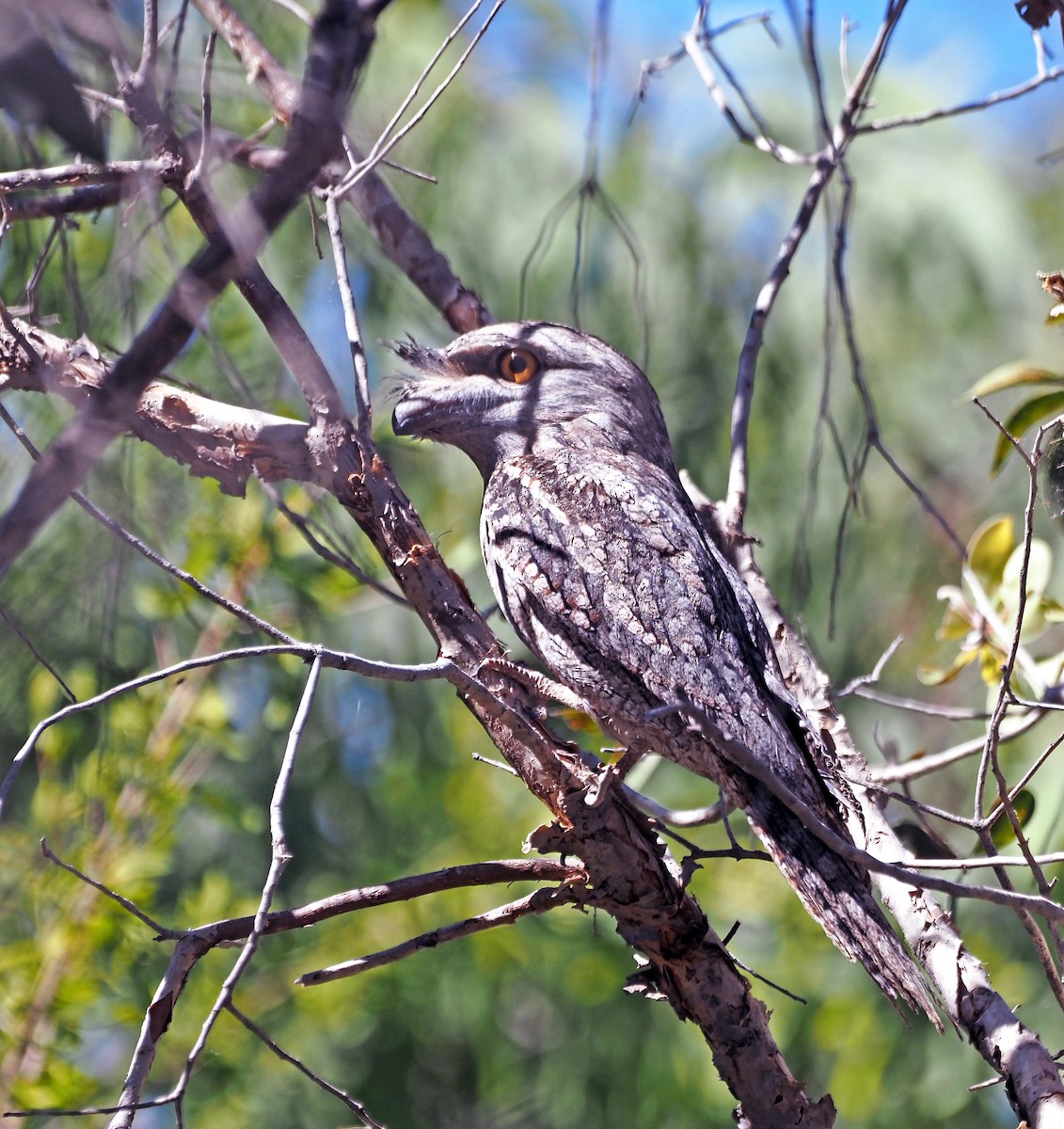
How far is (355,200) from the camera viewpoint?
2.45 m

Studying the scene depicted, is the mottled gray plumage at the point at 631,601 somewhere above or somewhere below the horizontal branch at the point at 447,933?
above

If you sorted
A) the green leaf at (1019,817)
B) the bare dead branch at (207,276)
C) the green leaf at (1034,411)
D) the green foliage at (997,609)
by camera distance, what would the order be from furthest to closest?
the green foliage at (997,609) → the green leaf at (1019,817) → the green leaf at (1034,411) → the bare dead branch at (207,276)

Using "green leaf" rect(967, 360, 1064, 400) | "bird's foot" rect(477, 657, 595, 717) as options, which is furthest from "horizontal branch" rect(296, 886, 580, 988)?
"green leaf" rect(967, 360, 1064, 400)

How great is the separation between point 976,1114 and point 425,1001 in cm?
202

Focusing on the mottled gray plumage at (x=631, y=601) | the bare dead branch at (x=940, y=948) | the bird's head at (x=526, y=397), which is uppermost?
the bird's head at (x=526, y=397)

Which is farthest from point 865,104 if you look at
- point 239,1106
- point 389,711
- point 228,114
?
point 239,1106

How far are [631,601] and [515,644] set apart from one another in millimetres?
2108

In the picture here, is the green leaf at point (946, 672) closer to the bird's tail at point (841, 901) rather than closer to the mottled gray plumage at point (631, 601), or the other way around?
the mottled gray plumage at point (631, 601)

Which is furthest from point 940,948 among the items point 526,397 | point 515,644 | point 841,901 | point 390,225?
point 515,644

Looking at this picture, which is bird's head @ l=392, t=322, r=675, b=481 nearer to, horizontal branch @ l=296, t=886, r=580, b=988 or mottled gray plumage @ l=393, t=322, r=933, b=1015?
mottled gray plumage @ l=393, t=322, r=933, b=1015

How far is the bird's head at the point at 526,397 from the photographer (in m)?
2.35

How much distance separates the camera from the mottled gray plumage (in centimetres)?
178

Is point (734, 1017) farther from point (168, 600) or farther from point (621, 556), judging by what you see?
point (168, 600)

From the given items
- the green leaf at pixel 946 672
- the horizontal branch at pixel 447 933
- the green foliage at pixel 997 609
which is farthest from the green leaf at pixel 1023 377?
the horizontal branch at pixel 447 933
